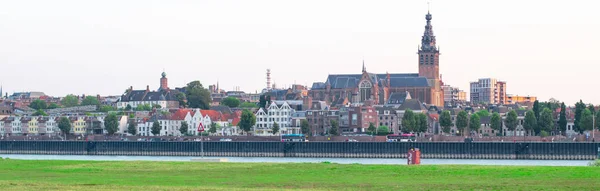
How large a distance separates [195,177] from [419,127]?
121540 millimetres

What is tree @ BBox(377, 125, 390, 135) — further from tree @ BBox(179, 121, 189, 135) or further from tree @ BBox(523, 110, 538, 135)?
tree @ BBox(179, 121, 189, 135)

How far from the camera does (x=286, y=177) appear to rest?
48188 millimetres

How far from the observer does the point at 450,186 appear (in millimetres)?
42406

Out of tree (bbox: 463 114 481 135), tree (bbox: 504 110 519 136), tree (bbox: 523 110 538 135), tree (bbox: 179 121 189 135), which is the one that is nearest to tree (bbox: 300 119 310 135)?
tree (bbox: 179 121 189 135)

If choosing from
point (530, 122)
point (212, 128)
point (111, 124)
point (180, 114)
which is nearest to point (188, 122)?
point (180, 114)

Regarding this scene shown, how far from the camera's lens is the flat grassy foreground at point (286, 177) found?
139 feet

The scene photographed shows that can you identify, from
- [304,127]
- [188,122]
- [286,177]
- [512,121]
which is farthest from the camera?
[188,122]

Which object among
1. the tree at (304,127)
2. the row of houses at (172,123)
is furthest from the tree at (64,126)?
the tree at (304,127)

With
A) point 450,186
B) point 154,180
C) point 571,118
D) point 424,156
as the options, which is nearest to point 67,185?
point 154,180

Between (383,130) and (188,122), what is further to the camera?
(188,122)

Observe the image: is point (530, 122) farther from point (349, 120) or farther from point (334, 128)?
point (349, 120)

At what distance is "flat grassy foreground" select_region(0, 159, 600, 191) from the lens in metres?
42.4

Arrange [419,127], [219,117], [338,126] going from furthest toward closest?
1. [219,117]
2. [338,126]
3. [419,127]

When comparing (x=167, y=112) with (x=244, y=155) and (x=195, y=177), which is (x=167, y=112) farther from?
(x=195, y=177)
